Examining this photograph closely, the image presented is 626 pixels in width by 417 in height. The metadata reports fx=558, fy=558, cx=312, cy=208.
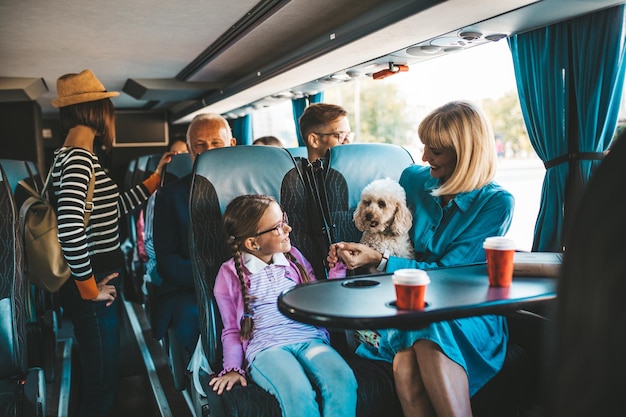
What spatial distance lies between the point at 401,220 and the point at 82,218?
1393 mm

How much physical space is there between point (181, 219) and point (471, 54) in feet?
7.56

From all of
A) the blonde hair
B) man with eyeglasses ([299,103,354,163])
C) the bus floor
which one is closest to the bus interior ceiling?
man with eyeglasses ([299,103,354,163])

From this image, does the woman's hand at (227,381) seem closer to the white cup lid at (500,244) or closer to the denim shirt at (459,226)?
the denim shirt at (459,226)

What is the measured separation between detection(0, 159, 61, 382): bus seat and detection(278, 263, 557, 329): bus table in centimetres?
174

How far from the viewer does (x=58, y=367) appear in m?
4.07

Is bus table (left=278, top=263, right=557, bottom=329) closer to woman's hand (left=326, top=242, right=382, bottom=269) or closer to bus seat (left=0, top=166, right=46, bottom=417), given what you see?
woman's hand (left=326, top=242, right=382, bottom=269)

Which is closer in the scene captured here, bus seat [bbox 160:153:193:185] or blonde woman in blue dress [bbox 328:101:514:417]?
blonde woman in blue dress [bbox 328:101:514:417]

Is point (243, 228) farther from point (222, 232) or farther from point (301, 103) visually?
point (301, 103)

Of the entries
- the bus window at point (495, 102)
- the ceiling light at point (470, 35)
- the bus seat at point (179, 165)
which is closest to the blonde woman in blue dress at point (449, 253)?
the bus window at point (495, 102)

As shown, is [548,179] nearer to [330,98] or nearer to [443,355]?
[443,355]

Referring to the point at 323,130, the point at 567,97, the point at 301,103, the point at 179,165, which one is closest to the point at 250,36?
the point at 179,165

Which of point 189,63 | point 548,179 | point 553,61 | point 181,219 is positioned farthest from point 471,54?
point 189,63

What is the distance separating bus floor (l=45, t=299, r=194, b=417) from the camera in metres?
3.32

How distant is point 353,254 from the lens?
218cm
